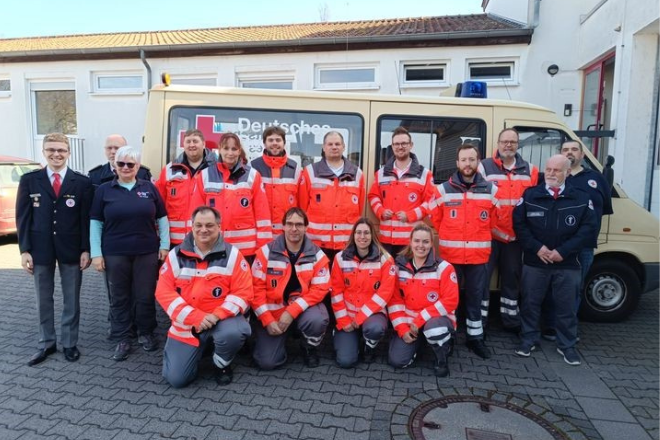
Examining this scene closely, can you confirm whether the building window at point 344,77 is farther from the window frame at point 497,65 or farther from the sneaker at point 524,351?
the sneaker at point 524,351

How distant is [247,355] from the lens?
396 centimetres

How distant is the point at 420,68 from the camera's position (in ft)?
35.2

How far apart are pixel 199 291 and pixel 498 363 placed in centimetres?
259

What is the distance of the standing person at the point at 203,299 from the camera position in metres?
3.32

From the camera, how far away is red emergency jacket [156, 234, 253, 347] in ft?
11.1

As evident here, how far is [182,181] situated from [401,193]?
199cm

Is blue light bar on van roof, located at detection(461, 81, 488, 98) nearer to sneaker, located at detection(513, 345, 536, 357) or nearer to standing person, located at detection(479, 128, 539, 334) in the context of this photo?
standing person, located at detection(479, 128, 539, 334)

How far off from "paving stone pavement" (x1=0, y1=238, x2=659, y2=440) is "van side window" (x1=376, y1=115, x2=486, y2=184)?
1777mm

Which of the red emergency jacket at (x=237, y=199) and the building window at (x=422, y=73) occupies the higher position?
the building window at (x=422, y=73)

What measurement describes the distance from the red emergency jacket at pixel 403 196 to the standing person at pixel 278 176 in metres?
0.79

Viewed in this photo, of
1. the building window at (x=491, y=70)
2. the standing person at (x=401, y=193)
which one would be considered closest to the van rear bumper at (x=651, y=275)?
the standing person at (x=401, y=193)

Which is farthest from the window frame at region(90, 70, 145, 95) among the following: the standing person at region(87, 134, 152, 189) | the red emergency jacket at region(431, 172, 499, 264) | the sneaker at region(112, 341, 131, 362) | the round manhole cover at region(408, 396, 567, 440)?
the round manhole cover at region(408, 396, 567, 440)

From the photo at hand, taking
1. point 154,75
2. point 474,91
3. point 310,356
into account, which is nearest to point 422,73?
point 474,91

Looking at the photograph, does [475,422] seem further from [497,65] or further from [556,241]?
[497,65]
